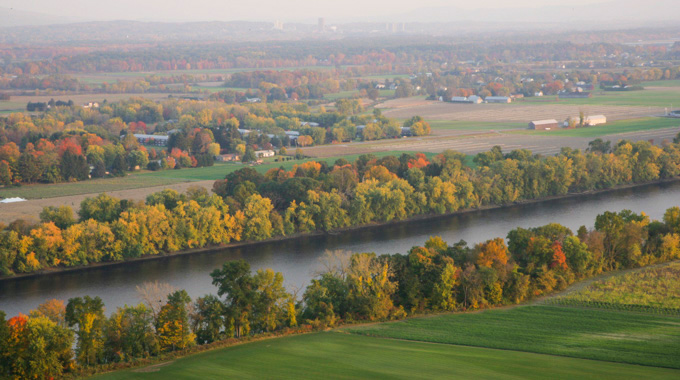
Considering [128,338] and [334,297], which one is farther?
[334,297]

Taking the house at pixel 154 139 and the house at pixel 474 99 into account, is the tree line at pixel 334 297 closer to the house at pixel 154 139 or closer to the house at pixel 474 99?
the house at pixel 154 139

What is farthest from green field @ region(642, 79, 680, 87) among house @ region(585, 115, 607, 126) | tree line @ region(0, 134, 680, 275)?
tree line @ region(0, 134, 680, 275)

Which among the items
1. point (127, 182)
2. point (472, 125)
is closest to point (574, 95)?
point (472, 125)

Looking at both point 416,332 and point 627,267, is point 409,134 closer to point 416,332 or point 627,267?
point 627,267

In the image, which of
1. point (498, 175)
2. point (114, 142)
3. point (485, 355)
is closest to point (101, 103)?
point (114, 142)

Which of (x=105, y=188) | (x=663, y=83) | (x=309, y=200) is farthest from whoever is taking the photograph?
(x=663, y=83)

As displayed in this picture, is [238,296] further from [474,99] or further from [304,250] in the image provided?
[474,99]

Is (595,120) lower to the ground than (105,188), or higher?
higher

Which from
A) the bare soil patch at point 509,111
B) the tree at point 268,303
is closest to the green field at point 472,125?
the bare soil patch at point 509,111
